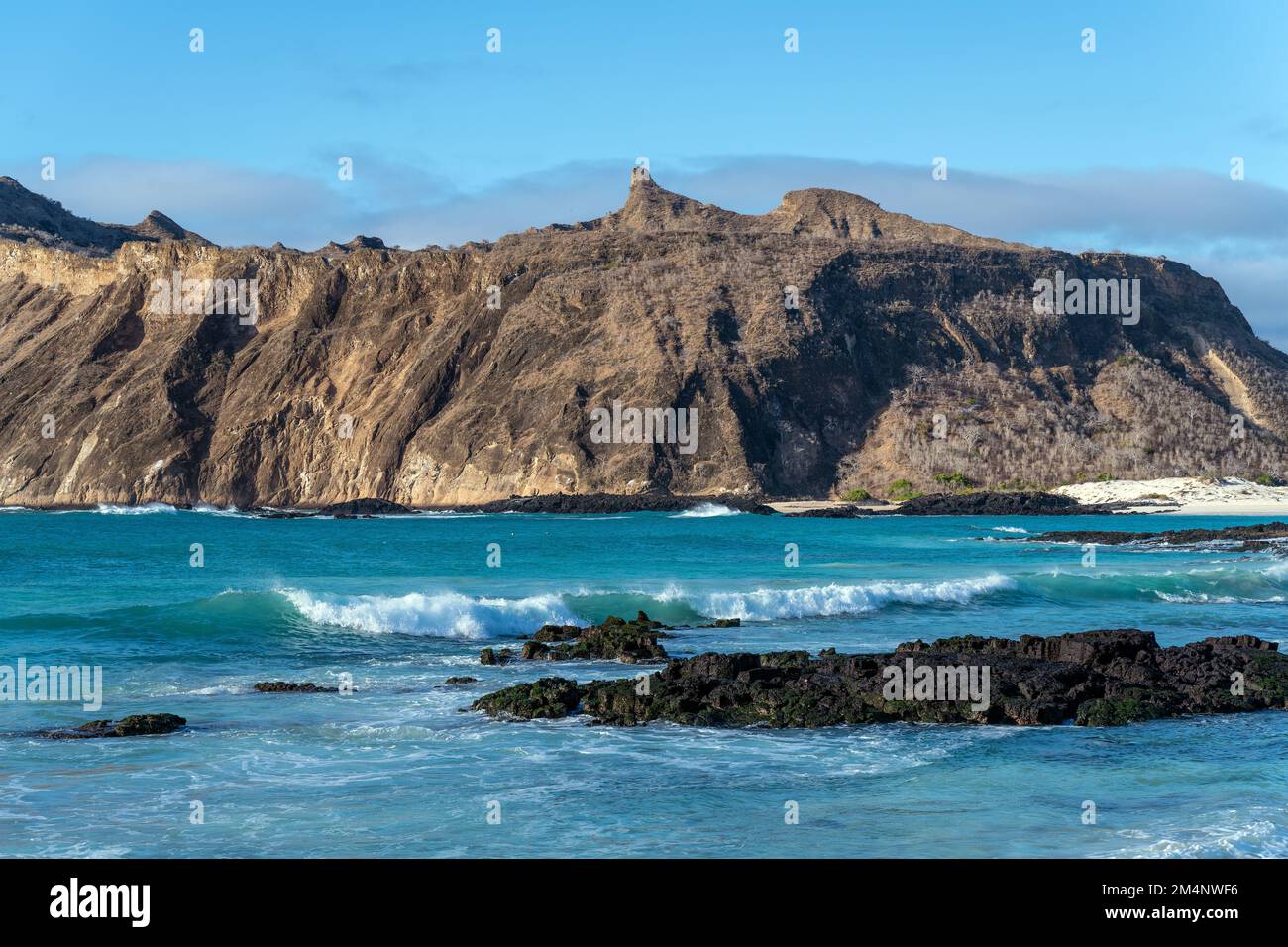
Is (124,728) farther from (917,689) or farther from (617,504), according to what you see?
(617,504)

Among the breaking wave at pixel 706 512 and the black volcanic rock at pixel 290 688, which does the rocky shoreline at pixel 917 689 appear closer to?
the black volcanic rock at pixel 290 688

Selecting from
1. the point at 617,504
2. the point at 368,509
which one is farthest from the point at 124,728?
the point at 368,509

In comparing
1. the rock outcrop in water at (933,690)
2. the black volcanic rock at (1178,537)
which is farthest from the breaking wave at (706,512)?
the rock outcrop in water at (933,690)

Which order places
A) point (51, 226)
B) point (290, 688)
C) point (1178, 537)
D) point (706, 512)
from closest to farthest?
point (290, 688) → point (1178, 537) → point (706, 512) → point (51, 226)

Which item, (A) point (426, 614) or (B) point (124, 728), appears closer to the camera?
(B) point (124, 728)

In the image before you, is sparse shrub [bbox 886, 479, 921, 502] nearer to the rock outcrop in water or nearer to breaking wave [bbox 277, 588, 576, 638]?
breaking wave [bbox 277, 588, 576, 638]

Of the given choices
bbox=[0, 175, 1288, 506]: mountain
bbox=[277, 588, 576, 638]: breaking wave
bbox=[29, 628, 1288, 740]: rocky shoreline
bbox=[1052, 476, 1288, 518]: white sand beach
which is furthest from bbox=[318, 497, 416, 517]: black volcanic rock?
bbox=[29, 628, 1288, 740]: rocky shoreline
